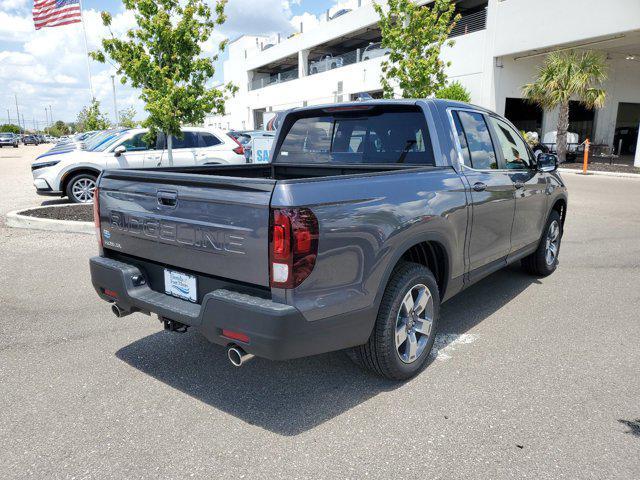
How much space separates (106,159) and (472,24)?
21682 millimetres

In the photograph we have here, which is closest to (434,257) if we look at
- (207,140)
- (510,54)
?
(207,140)

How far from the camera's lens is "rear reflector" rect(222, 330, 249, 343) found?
2583 mm

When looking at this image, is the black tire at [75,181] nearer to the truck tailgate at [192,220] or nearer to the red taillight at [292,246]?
the truck tailgate at [192,220]

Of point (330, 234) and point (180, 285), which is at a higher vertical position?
point (330, 234)

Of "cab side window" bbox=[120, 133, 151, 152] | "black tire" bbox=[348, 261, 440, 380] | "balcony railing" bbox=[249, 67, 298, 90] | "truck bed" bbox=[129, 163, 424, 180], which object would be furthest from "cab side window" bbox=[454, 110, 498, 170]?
"balcony railing" bbox=[249, 67, 298, 90]

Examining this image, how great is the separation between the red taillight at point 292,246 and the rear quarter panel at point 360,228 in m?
0.04

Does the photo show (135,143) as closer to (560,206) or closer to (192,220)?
(560,206)

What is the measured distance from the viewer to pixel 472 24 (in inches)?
1005

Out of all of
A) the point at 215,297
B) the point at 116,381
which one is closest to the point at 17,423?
the point at 116,381

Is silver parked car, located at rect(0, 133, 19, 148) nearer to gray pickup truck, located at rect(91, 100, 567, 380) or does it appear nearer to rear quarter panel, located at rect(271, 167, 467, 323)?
gray pickup truck, located at rect(91, 100, 567, 380)

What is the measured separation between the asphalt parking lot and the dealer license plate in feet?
2.20

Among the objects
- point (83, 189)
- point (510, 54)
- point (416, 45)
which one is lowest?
point (83, 189)

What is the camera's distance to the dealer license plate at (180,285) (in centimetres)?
296

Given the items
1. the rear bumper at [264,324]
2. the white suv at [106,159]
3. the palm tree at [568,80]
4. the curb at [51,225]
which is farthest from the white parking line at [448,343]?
the palm tree at [568,80]
